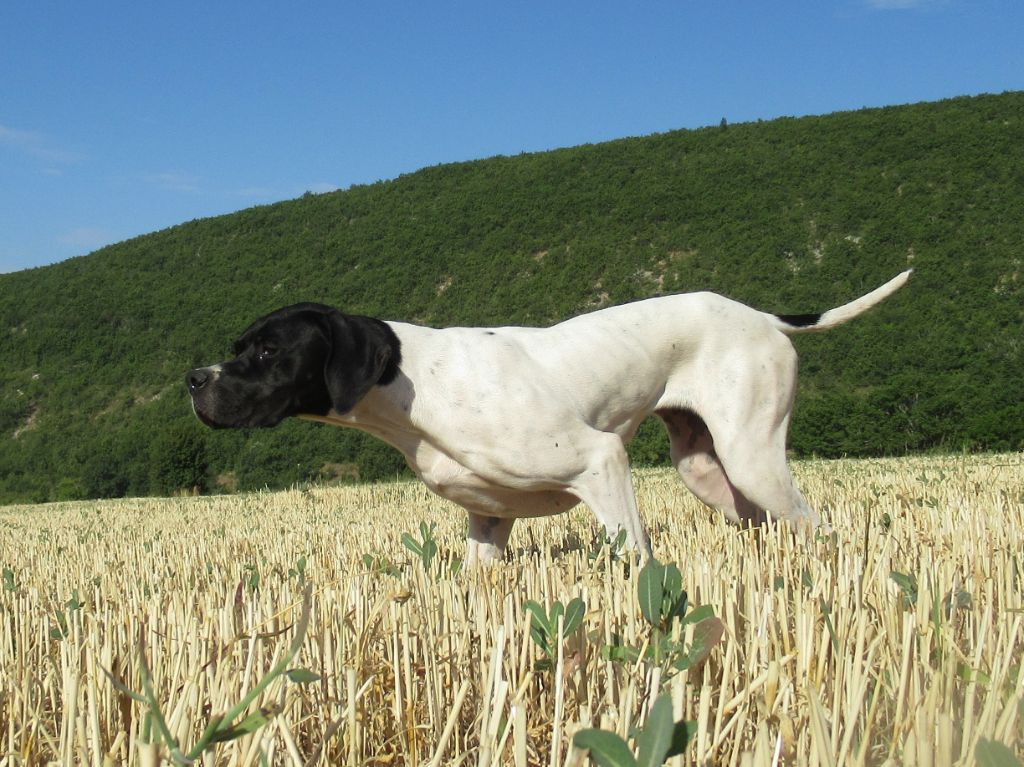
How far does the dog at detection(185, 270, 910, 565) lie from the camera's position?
154 inches

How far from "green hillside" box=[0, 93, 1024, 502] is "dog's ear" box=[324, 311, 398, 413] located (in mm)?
14681

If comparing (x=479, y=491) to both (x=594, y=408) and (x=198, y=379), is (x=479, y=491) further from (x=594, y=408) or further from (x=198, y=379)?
(x=198, y=379)

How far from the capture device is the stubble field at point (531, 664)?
1.34 m

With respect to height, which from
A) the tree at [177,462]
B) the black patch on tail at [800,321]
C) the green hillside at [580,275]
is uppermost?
the green hillside at [580,275]

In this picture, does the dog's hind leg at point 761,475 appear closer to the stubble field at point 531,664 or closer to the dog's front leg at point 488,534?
the stubble field at point 531,664

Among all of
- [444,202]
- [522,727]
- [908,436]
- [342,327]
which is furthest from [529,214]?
[522,727]

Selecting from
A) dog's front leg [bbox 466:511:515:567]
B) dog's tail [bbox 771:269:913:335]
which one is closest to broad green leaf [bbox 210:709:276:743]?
dog's front leg [bbox 466:511:515:567]

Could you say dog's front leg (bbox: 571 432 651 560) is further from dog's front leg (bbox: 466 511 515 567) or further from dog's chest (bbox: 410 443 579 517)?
dog's front leg (bbox: 466 511 515 567)

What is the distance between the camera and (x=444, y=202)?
45.1 metres

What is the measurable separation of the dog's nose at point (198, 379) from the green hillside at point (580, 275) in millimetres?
14909

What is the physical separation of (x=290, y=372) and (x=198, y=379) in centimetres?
37

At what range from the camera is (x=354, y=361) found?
394cm

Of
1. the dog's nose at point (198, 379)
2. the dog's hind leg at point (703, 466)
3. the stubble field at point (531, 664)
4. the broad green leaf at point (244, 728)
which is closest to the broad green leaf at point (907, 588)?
the stubble field at point (531, 664)

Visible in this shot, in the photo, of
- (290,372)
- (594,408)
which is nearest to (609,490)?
(594,408)
